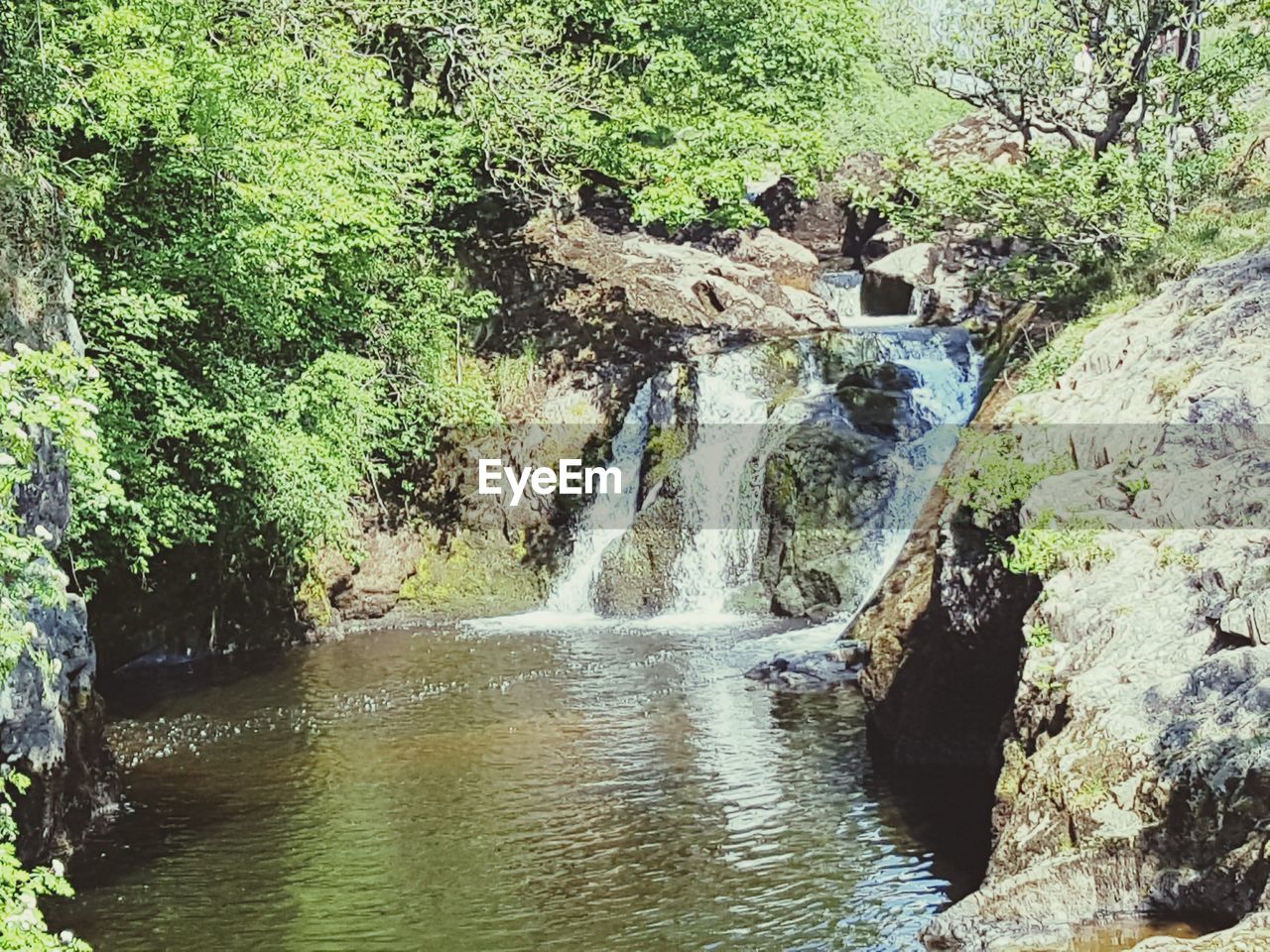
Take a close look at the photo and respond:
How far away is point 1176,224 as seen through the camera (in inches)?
646

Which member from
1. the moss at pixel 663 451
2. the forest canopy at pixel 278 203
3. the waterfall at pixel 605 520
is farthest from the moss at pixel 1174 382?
the waterfall at pixel 605 520

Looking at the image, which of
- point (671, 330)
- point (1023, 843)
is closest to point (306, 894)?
point (1023, 843)

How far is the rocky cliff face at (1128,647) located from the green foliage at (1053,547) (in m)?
0.02

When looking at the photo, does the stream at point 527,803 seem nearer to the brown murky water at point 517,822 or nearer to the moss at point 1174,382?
the brown murky water at point 517,822

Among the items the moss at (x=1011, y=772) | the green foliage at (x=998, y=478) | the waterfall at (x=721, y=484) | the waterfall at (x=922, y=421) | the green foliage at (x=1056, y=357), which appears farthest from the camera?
the waterfall at (x=721, y=484)

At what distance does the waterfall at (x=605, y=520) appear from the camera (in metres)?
23.2

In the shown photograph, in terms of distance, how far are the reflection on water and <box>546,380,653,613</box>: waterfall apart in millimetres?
5449

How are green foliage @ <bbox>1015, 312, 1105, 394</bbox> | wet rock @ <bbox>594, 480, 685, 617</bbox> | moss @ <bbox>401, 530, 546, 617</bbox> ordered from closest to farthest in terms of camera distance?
1. green foliage @ <bbox>1015, 312, 1105, 394</bbox>
2. wet rock @ <bbox>594, 480, 685, 617</bbox>
3. moss @ <bbox>401, 530, 546, 617</bbox>

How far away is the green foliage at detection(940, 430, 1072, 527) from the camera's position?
10625mm

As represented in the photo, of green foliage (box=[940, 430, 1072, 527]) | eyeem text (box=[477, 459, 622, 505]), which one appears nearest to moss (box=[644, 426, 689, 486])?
eyeem text (box=[477, 459, 622, 505])

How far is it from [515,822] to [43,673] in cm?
400

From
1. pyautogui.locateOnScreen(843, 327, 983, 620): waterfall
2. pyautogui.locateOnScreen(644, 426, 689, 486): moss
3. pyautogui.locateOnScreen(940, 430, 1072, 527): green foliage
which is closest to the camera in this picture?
pyautogui.locateOnScreen(940, 430, 1072, 527): green foliage

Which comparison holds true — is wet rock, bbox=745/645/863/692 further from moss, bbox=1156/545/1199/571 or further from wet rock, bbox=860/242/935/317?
wet rock, bbox=860/242/935/317

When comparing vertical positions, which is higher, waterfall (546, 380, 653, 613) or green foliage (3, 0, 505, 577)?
green foliage (3, 0, 505, 577)
